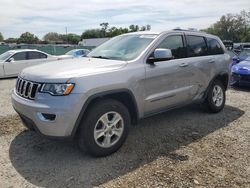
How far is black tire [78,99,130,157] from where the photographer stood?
3.62 metres

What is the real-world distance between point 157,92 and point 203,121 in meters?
1.63

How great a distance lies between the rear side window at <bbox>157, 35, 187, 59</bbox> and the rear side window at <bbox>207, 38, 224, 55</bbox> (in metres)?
1.02

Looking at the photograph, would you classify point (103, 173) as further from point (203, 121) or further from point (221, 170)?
point (203, 121)

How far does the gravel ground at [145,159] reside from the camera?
334 cm

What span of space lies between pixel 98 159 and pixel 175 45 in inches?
98.4

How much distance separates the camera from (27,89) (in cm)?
373

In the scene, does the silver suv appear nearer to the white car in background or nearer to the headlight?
the headlight

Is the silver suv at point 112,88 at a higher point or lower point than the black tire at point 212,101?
higher

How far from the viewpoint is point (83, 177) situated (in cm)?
340

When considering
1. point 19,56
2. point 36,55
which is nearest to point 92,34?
point 36,55

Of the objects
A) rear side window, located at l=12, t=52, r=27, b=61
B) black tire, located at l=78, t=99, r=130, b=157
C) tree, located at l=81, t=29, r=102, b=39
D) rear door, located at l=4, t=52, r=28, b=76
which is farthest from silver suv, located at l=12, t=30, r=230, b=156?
tree, located at l=81, t=29, r=102, b=39

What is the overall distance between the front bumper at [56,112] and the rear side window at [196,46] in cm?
271

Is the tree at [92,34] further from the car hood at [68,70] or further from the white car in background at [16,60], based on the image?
the car hood at [68,70]

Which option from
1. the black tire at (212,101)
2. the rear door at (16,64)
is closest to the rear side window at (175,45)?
the black tire at (212,101)
